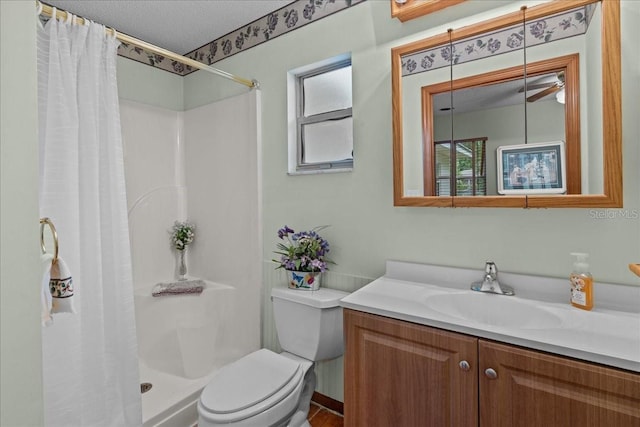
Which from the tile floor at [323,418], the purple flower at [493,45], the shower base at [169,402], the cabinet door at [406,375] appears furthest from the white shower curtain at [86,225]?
the purple flower at [493,45]

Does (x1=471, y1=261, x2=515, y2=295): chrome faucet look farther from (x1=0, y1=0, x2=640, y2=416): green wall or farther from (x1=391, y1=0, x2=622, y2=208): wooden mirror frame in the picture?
(x1=391, y1=0, x2=622, y2=208): wooden mirror frame

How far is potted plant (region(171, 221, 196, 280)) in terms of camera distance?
2.51 m

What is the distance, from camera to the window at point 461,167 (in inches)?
Answer: 53.1

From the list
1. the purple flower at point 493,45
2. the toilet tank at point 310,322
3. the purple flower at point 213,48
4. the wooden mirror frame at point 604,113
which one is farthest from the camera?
the purple flower at point 213,48

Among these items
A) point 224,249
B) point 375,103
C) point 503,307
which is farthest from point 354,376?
point 224,249

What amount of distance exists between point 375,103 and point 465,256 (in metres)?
0.86

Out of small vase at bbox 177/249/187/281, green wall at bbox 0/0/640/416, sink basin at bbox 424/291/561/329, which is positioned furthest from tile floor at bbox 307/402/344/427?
small vase at bbox 177/249/187/281

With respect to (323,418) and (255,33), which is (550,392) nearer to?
(323,418)

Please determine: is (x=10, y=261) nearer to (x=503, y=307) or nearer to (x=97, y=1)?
(x=503, y=307)

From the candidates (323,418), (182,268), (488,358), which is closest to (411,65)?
(488,358)

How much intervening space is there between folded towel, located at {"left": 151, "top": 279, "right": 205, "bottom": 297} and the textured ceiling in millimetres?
1774

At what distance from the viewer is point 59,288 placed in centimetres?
94

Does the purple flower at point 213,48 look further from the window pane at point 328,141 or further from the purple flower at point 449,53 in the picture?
the purple flower at point 449,53

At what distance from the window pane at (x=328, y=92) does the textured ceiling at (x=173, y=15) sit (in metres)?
0.49
